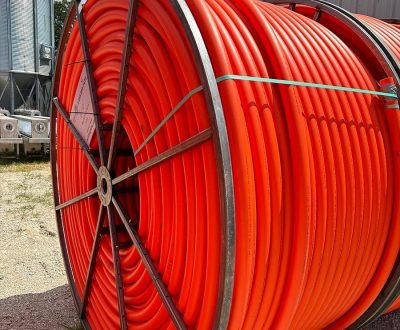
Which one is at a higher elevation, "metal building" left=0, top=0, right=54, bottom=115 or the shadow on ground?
"metal building" left=0, top=0, right=54, bottom=115

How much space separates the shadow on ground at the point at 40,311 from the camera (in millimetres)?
3545

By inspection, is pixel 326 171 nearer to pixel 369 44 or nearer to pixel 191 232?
pixel 191 232

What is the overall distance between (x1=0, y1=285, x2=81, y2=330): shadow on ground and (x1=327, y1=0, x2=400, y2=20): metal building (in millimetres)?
4892

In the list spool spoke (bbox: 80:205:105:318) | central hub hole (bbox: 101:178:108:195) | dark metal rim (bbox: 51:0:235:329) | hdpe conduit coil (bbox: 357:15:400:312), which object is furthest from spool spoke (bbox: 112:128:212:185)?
hdpe conduit coil (bbox: 357:15:400:312)

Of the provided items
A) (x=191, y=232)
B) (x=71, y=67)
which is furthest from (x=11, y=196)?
(x=191, y=232)

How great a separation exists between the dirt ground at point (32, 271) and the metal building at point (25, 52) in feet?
31.9

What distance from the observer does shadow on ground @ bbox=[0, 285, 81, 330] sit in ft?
11.6

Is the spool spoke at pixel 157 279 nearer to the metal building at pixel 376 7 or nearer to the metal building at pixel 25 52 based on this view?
the metal building at pixel 376 7

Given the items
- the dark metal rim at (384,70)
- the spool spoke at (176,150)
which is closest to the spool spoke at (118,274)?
the spool spoke at (176,150)

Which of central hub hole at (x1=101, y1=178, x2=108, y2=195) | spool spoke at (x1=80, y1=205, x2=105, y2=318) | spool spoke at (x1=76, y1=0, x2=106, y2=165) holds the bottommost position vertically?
spool spoke at (x1=80, y1=205, x2=105, y2=318)

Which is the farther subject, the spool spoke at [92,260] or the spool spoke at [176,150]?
the spool spoke at [92,260]

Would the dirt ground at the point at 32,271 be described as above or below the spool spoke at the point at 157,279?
below

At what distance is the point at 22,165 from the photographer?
10.8 m

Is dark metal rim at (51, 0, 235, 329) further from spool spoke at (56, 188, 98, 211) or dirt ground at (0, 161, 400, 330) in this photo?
dirt ground at (0, 161, 400, 330)
